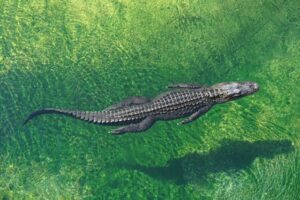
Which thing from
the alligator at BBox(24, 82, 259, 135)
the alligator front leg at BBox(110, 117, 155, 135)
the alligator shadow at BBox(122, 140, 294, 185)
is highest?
the alligator at BBox(24, 82, 259, 135)

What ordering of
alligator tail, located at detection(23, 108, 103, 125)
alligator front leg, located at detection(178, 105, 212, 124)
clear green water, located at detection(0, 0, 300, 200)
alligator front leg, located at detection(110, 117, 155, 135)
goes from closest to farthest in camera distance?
1. clear green water, located at detection(0, 0, 300, 200)
2. alligator tail, located at detection(23, 108, 103, 125)
3. alligator front leg, located at detection(110, 117, 155, 135)
4. alligator front leg, located at detection(178, 105, 212, 124)

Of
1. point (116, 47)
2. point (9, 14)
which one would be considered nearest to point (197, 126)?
point (116, 47)

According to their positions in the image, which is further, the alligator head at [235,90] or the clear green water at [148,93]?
the alligator head at [235,90]

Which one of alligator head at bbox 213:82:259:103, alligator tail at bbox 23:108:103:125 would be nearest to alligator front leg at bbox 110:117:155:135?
alligator tail at bbox 23:108:103:125

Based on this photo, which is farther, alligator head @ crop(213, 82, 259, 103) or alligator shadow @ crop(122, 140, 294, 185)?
alligator head @ crop(213, 82, 259, 103)

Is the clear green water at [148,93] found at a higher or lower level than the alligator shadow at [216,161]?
higher

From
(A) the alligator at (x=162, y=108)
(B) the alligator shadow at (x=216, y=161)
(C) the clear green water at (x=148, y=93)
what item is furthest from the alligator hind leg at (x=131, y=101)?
(B) the alligator shadow at (x=216, y=161)

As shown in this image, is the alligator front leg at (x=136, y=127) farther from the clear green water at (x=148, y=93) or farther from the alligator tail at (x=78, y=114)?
the alligator tail at (x=78, y=114)

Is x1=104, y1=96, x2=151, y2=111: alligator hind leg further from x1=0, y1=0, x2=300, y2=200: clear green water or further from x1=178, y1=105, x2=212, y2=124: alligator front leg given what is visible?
x1=178, y1=105, x2=212, y2=124: alligator front leg
